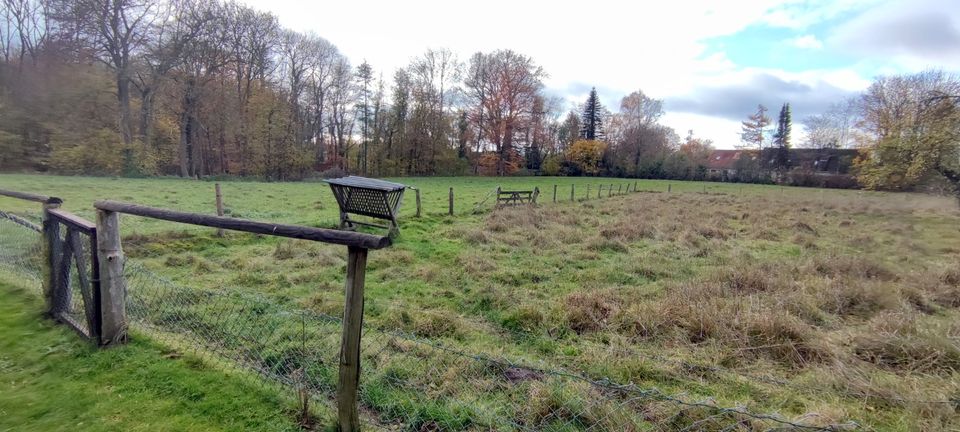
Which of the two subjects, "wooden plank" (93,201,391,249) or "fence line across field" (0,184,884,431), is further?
"fence line across field" (0,184,884,431)

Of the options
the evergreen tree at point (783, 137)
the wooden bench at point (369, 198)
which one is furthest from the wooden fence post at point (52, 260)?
the evergreen tree at point (783, 137)

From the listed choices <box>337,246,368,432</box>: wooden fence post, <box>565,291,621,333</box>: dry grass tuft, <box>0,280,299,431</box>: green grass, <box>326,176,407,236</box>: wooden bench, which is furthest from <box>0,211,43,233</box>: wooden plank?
<box>565,291,621,333</box>: dry grass tuft

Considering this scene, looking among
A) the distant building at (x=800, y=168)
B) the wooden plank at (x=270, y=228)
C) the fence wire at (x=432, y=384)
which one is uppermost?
the distant building at (x=800, y=168)

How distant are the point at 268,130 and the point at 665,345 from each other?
32.8 m

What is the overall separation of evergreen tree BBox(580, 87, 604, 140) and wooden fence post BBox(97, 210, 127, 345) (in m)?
59.0

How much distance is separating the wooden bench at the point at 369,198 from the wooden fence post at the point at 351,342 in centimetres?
791

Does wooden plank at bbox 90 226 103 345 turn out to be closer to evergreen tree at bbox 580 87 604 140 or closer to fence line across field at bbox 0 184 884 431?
fence line across field at bbox 0 184 884 431

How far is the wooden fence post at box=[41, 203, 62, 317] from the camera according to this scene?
399cm

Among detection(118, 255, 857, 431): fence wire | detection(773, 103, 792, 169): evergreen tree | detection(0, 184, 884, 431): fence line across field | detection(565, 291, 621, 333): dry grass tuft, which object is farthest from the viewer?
detection(773, 103, 792, 169): evergreen tree

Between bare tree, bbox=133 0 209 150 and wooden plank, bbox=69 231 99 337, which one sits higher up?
bare tree, bbox=133 0 209 150

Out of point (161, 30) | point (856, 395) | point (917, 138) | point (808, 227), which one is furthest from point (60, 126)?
point (917, 138)

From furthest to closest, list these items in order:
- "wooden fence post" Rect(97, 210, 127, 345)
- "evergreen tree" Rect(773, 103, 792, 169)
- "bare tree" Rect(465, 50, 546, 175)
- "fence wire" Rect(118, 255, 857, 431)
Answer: "evergreen tree" Rect(773, 103, 792, 169) < "bare tree" Rect(465, 50, 546, 175) < "wooden fence post" Rect(97, 210, 127, 345) < "fence wire" Rect(118, 255, 857, 431)

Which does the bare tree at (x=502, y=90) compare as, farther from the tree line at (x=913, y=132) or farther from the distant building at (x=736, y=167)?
the tree line at (x=913, y=132)

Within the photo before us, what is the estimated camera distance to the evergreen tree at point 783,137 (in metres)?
50.4
